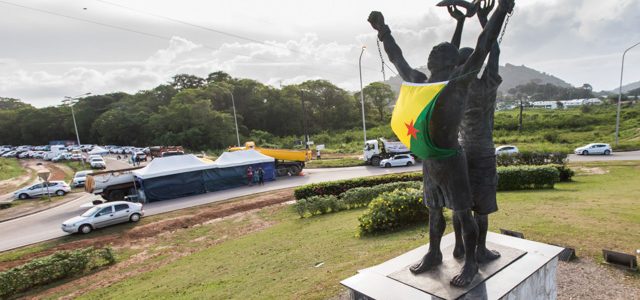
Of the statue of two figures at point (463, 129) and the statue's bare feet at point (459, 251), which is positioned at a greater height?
the statue of two figures at point (463, 129)

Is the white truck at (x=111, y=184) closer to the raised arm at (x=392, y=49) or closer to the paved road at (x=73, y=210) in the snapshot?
the paved road at (x=73, y=210)

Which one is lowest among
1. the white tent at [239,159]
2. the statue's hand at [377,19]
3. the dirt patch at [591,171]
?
the dirt patch at [591,171]

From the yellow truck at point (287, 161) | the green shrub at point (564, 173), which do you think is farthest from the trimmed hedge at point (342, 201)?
the yellow truck at point (287, 161)

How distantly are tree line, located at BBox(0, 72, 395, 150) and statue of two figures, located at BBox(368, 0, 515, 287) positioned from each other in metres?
43.3

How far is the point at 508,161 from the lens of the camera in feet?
61.8

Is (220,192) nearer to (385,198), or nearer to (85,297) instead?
(85,297)

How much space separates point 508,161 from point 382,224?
14.0 m

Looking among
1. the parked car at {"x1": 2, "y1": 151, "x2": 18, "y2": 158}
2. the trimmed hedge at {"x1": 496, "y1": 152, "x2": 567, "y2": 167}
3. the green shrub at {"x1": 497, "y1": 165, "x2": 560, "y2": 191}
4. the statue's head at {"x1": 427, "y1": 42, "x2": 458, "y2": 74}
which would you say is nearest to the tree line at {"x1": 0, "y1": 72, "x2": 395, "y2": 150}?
the parked car at {"x1": 2, "y1": 151, "x2": 18, "y2": 158}

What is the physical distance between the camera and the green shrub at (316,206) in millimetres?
12523

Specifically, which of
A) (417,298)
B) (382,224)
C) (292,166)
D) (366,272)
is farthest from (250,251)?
(292,166)

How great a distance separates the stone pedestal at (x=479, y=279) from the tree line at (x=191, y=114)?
43099mm

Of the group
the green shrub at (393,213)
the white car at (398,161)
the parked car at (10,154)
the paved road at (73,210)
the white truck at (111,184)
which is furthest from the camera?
the parked car at (10,154)

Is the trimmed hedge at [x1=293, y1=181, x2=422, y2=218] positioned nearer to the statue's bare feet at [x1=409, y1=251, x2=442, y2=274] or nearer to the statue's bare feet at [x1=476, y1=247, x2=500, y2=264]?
the statue's bare feet at [x1=476, y1=247, x2=500, y2=264]

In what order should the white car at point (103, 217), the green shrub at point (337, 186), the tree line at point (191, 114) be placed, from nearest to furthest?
the white car at point (103, 217)
the green shrub at point (337, 186)
the tree line at point (191, 114)
